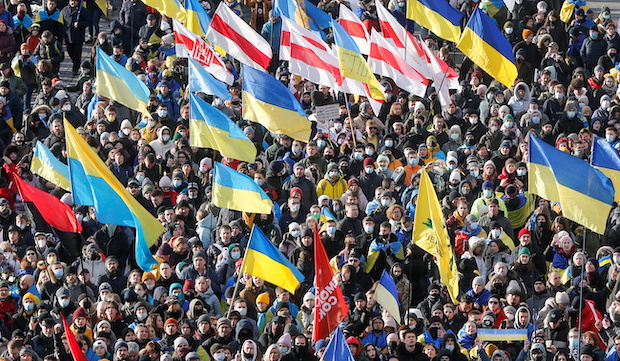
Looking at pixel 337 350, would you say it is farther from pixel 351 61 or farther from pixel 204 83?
pixel 204 83

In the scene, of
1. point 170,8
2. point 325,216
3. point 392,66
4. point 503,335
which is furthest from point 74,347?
point 170,8

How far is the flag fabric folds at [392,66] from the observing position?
2581 cm

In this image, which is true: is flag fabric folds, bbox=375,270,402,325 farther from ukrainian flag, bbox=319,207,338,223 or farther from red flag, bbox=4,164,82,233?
red flag, bbox=4,164,82,233

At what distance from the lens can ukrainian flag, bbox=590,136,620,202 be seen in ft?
65.7

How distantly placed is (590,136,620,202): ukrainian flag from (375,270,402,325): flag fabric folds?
281 centimetres

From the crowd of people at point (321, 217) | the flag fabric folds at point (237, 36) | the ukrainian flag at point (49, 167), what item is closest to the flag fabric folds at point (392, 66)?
the crowd of people at point (321, 217)

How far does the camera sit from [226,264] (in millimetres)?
22297

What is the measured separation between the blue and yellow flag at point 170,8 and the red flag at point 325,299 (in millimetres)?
8402

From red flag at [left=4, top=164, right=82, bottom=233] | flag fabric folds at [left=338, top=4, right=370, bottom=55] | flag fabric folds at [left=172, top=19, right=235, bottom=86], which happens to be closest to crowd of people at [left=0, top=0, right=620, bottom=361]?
red flag at [left=4, top=164, right=82, bottom=233]

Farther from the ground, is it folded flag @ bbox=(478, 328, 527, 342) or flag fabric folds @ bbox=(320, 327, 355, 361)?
flag fabric folds @ bbox=(320, 327, 355, 361)

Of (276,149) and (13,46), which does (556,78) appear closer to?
(276,149)

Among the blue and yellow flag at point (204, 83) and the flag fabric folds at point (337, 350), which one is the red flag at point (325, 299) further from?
the blue and yellow flag at point (204, 83)

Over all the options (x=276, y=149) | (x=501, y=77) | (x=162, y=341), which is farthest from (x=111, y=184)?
(x=501, y=77)

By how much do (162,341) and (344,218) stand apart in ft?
11.7
